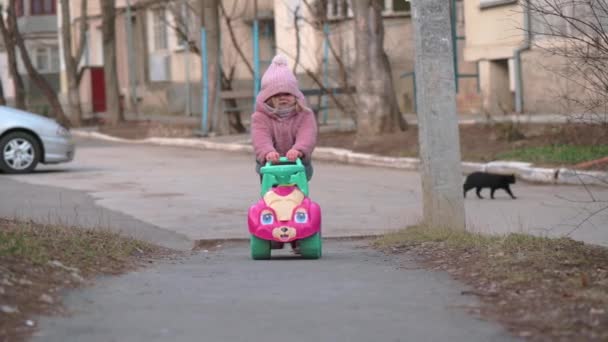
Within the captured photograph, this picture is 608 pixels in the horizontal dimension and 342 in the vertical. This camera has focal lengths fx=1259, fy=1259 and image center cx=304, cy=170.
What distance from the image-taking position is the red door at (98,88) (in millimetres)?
53844

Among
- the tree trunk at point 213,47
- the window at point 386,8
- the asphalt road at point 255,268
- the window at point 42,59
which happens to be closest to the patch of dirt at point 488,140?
the asphalt road at point 255,268

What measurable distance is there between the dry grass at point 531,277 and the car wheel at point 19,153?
37.3 ft

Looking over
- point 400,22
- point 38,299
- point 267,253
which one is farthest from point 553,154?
point 400,22

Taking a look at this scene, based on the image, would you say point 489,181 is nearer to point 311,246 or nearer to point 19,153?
point 311,246

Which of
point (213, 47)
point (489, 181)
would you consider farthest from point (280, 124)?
point (213, 47)

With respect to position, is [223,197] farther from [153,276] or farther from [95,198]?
[153,276]

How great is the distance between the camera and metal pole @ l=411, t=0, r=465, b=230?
10.2 meters

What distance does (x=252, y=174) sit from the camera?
19.4 meters

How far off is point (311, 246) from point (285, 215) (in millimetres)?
369

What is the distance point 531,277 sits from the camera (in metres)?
7.07

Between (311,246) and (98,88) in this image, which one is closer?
(311,246)

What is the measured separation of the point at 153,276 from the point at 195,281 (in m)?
0.38

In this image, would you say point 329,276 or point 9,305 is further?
point 329,276

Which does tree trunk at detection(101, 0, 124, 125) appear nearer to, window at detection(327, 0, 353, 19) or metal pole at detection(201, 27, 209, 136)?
window at detection(327, 0, 353, 19)
